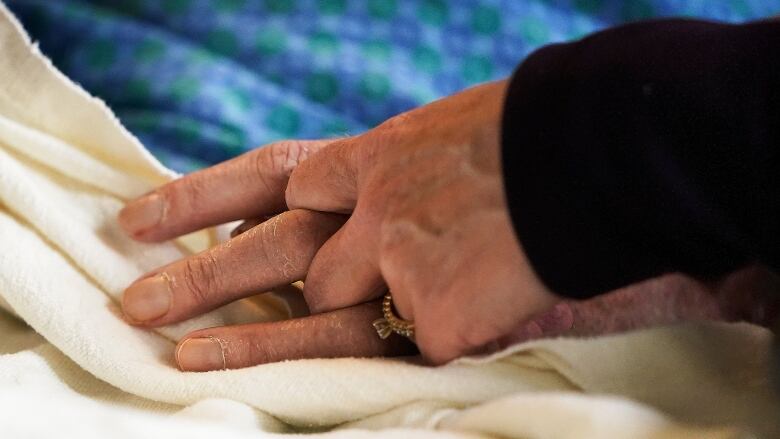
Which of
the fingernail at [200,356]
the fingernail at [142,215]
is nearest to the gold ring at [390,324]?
the fingernail at [200,356]

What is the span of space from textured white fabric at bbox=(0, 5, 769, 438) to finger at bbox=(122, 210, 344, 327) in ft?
0.06

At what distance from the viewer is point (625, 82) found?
47cm

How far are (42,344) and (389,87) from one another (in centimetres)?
44

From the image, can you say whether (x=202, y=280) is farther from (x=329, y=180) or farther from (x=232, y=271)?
(x=329, y=180)

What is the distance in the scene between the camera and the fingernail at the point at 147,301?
621mm

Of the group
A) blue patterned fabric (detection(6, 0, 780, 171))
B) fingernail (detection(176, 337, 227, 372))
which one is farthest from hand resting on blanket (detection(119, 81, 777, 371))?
blue patterned fabric (detection(6, 0, 780, 171))

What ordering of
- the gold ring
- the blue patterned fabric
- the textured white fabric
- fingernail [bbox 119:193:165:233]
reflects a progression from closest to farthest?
the textured white fabric
the gold ring
fingernail [bbox 119:193:165:233]
the blue patterned fabric

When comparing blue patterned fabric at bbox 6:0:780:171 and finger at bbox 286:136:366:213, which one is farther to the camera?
blue patterned fabric at bbox 6:0:780:171

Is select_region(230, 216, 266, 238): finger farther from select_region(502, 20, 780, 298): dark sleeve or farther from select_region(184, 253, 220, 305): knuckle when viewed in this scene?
select_region(502, 20, 780, 298): dark sleeve

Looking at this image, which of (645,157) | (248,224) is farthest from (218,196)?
(645,157)

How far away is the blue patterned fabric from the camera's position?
32.4 inches

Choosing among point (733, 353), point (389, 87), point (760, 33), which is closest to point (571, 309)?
point (733, 353)

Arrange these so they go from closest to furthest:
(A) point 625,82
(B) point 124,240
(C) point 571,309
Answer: (A) point 625,82 → (C) point 571,309 → (B) point 124,240

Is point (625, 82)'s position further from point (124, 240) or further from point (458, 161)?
point (124, 240)
